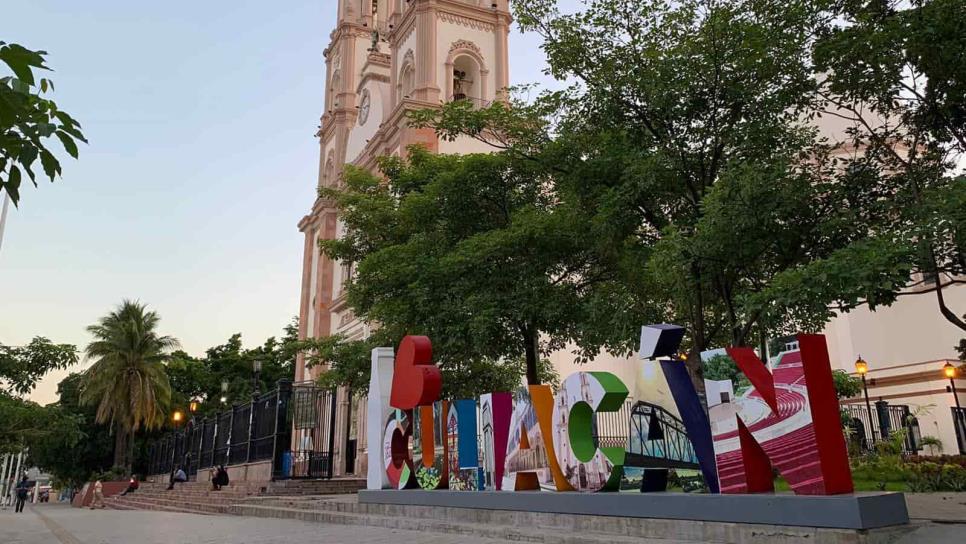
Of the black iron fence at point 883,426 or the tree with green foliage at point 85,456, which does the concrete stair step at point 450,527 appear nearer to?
the black iron fence at point 883,426

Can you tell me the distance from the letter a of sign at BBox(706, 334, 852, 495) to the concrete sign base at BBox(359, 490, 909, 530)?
12.4 inches

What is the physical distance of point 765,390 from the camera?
6.00 m

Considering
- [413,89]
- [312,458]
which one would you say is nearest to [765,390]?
[312,458]

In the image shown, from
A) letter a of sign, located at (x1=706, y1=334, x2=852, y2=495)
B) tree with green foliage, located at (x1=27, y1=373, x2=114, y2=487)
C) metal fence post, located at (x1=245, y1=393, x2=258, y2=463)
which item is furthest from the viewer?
tree with green foliage, located at (x1=27, y1=373, x2=114, y2=487)

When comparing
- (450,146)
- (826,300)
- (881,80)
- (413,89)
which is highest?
(413,89)

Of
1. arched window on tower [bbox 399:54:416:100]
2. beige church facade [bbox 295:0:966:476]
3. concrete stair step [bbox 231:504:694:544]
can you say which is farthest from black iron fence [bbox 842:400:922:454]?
arched window on tower [bbox 399:54:416:100]

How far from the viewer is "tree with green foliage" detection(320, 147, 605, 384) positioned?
12.8 metres

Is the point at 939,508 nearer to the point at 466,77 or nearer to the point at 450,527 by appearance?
the point at 450,527

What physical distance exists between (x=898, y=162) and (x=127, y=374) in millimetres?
37840

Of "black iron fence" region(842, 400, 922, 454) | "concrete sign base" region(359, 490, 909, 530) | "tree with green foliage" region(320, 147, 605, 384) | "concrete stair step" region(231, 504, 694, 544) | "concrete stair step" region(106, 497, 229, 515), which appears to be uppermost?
"tree with green foliage" region(320, 147, 605, 384)

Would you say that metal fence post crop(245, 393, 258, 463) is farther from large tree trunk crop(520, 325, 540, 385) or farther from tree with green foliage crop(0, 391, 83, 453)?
large tree trunk crop(520, 325, 540, 385)

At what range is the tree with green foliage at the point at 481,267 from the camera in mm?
12812

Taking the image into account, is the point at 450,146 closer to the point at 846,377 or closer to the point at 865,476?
the point at 846,377

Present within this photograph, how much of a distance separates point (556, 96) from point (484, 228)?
404 centimetres
